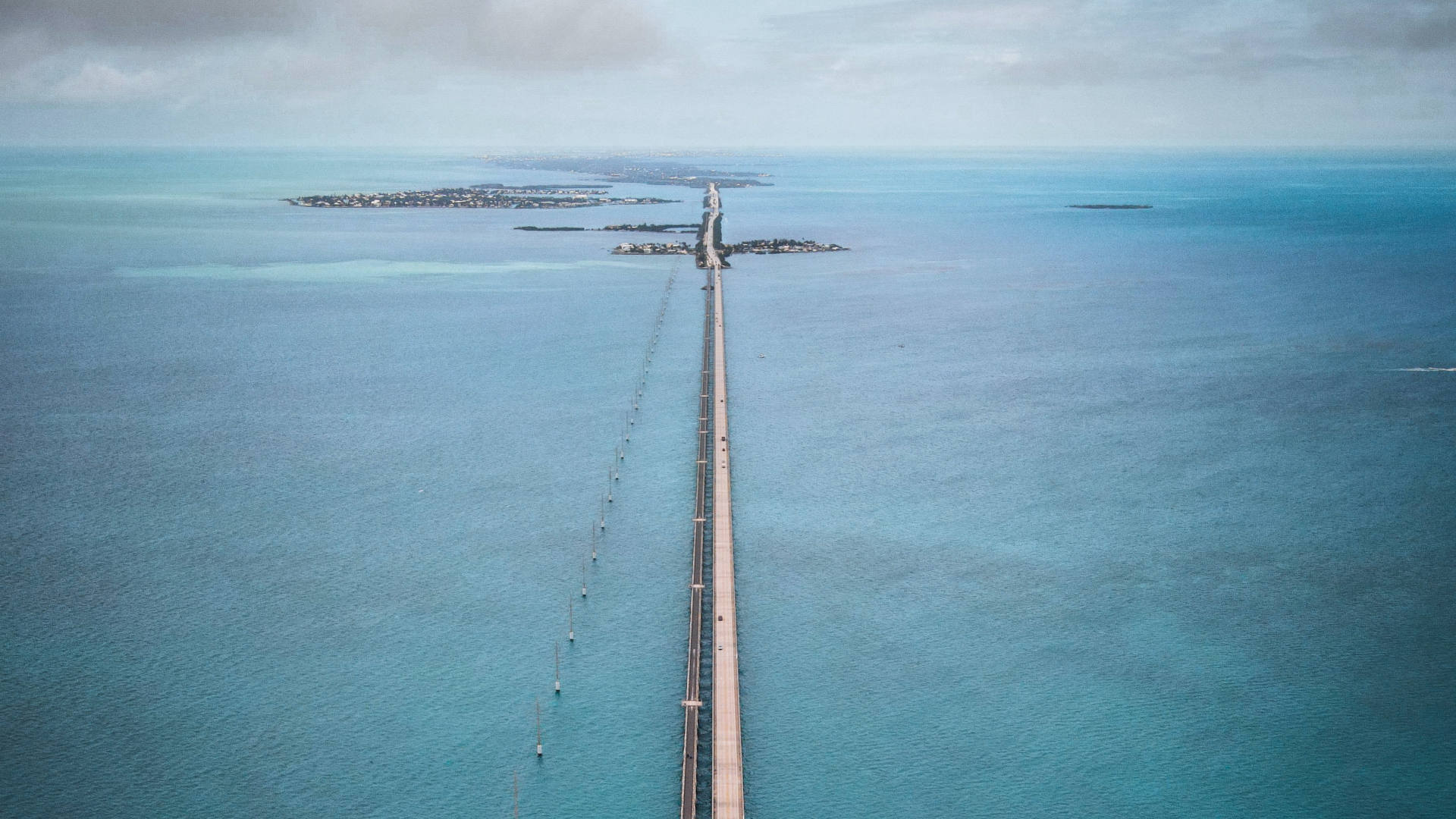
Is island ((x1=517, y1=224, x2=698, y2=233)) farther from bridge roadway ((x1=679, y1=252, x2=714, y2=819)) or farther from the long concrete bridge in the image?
bridge roadway ((x1=679, y1=252, x2=714, y2=819))

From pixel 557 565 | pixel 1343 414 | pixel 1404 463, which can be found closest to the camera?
pixel 557 565

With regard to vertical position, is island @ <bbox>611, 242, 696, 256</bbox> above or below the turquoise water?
above

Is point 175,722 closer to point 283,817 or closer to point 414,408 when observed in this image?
point 283,817

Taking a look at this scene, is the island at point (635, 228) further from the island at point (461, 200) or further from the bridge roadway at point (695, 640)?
the bridge roadway at point (695, 640)

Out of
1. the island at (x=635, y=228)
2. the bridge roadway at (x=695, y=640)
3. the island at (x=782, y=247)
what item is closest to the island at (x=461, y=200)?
the island at (x=635, y=228)

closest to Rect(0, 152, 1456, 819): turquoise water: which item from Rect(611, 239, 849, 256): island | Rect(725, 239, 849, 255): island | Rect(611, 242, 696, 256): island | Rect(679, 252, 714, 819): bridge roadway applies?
Rect(679, 252, 714, 819): bridge roadway

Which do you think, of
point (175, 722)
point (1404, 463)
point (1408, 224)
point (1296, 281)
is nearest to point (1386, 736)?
point (1404, 463)
